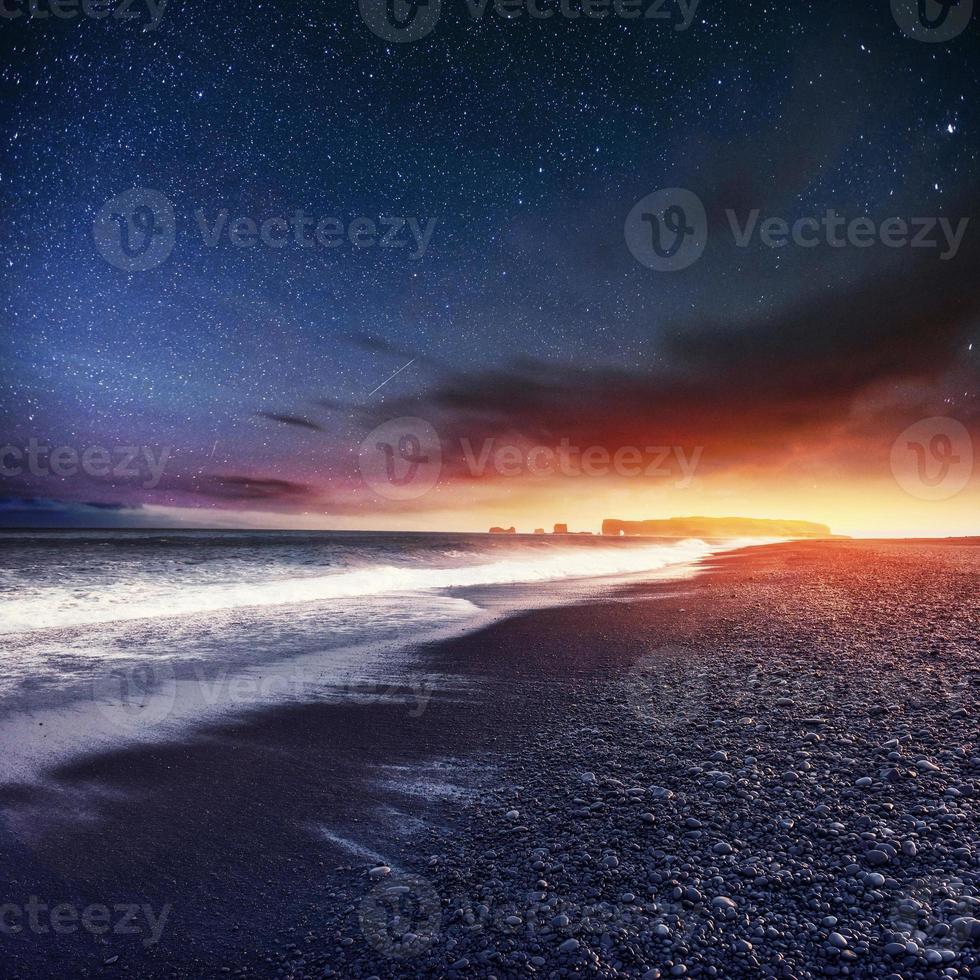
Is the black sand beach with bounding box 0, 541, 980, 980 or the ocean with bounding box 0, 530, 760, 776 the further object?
the ocean with bounding box 0, 530, 760, 776

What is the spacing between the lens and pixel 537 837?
3.71 m

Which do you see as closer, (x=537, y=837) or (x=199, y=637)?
(x=537, y=837)

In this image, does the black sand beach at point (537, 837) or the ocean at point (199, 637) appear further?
the ocean at point (199, 637)

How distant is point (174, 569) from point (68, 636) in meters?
18.1

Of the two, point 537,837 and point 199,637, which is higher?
point 537,837

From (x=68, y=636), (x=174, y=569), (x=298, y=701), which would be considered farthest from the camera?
(x=174, y=569)

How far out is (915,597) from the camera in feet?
45.0

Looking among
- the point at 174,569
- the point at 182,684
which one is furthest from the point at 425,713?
the point at 174,569

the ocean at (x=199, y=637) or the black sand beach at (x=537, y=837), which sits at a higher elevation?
the black sand beach at (x=537, y=837)

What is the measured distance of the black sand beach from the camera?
2.73 metres

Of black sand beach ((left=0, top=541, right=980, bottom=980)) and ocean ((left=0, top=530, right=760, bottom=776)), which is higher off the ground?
black sand beach ((left=0, top=541, right=980, bottom=980))

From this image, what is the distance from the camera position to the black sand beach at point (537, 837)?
2727mm

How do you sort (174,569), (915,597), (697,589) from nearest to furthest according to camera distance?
(915,597) → (697,589) → (174,569)

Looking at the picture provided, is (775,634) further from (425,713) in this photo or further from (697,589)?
(697,589)
